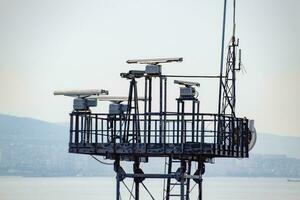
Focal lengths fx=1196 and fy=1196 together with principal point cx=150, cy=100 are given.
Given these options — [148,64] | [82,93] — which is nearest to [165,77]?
[148,64]

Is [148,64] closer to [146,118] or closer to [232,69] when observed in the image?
[146,118]

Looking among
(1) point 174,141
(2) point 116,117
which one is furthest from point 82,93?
(1) point 174,141

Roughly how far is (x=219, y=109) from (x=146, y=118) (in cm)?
327

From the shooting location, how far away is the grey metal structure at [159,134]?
4434 centimetres

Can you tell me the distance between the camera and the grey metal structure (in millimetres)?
44344

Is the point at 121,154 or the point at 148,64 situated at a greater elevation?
the point at 148,64

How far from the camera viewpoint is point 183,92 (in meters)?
44.9

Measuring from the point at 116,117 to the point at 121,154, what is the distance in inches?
138

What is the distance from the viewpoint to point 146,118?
4525 cm

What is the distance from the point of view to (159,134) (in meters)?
44.7

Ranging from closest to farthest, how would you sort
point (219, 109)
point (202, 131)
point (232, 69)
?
point (202, 131) → point (219, 109) → point (232, 69)

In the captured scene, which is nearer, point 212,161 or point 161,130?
point 161,130

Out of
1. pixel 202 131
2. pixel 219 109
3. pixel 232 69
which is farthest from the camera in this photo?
pixel 232 69

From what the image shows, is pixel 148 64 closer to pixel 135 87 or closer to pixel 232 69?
pixel 135 87
